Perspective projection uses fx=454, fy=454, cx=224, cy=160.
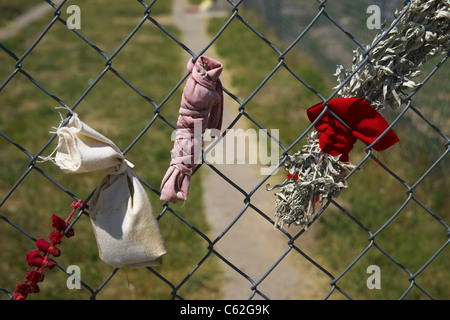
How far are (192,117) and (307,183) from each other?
0.35 metres

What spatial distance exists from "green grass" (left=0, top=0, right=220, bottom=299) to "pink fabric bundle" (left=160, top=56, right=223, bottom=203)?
1.20 feet

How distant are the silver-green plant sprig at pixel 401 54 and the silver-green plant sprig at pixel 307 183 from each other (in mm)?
195

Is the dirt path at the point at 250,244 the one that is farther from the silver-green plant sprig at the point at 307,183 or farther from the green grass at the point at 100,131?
the silver-green plant sprig at the point at 307,183

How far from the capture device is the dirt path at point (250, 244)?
8.57 ft

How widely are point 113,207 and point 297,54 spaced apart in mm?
5456

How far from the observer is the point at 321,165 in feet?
4.09

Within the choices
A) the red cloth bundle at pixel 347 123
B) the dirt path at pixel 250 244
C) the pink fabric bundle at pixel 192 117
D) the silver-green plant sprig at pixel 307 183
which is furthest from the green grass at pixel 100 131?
the red cloth bundle at pixel 347 123

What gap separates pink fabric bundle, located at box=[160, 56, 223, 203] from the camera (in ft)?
3.67

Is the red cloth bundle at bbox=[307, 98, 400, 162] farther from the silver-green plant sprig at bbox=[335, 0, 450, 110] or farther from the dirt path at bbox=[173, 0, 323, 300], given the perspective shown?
the dirt path at bbox=[173, 0, 323, 300]

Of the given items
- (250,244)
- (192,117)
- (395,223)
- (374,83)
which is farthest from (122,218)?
(395,223)

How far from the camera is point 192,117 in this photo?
1.15m

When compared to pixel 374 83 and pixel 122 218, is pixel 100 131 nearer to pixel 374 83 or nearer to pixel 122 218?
pixel 122 218

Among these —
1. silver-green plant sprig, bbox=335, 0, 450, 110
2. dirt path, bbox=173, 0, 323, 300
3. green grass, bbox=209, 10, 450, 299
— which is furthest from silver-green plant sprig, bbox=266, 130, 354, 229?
dirt path, bbox=173, 0, 323, 300

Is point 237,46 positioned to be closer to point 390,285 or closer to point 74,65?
point 74,65
